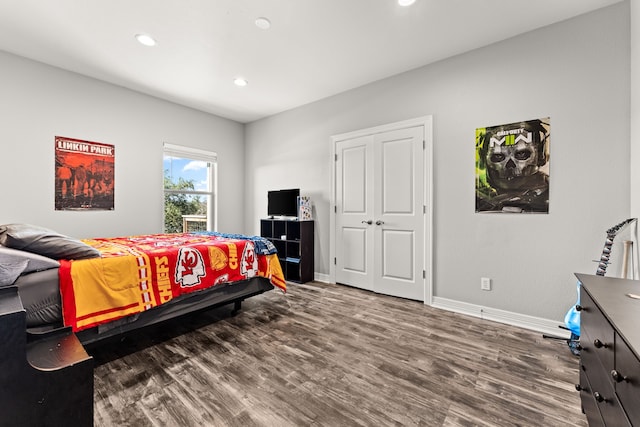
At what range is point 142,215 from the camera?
4051 mm

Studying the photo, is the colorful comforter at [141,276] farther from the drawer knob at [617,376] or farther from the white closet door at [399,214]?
the drawer knob at [617,376]

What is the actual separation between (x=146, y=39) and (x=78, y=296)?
97.8 inches

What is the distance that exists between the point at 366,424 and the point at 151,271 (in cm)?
188

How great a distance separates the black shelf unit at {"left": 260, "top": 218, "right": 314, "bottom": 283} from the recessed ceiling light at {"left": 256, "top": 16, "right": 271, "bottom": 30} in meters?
2.44

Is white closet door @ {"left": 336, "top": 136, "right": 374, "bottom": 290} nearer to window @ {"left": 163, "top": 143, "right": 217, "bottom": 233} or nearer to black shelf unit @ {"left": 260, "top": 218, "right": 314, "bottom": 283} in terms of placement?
black shelf unit @ {"left": 260, "top": 218, "right": 314, "bottom": 283}

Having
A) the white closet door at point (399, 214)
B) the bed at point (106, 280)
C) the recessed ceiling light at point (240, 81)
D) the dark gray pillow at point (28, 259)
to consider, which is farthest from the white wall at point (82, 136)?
the white closet door at point (399, 214)

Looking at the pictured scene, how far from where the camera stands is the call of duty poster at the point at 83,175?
333 centimetres

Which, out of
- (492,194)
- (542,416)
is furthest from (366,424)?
(492,194)

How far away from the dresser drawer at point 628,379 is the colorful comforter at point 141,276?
8.48ft

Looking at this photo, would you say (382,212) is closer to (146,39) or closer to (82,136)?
(146,39)

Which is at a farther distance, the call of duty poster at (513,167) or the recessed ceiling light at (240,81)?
the recessed ceiling light at (240,81)

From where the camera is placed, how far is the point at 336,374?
187 cm

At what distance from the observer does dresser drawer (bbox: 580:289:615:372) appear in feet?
3.23

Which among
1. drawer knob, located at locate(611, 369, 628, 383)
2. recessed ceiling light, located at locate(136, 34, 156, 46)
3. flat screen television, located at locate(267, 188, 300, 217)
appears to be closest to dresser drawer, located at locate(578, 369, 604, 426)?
drawer knob, located at locate(611, 369, 628, 383)
